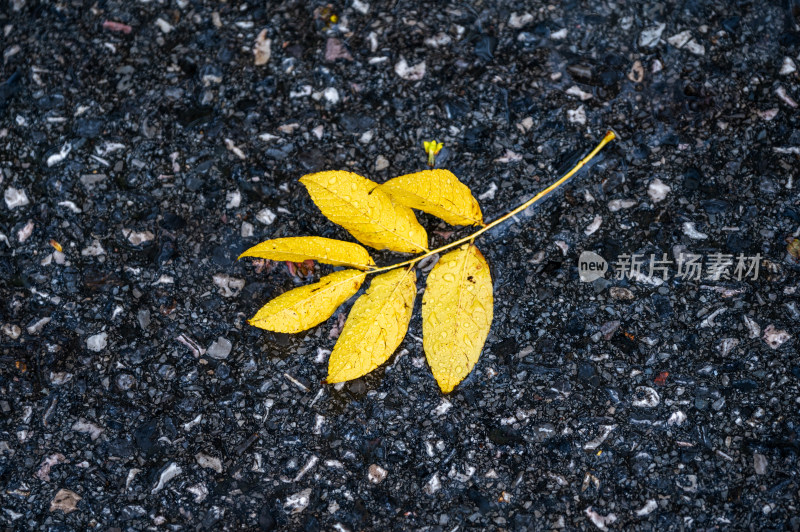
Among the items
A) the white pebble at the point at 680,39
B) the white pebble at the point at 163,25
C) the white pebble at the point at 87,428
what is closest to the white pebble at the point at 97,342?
the white pebble at the point at 87,428

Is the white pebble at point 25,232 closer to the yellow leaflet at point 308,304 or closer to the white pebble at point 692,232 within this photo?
the yellow leaflet at point 308,304

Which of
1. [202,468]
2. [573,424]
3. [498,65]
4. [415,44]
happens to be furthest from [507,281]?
[202,468]

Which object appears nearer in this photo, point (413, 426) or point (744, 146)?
point (413, 426)

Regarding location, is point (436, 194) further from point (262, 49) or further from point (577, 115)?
point (262, 49)

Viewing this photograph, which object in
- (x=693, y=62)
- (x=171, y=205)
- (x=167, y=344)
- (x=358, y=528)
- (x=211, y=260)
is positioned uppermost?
(x=693, y=62)

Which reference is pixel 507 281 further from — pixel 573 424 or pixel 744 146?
pixel 744 146

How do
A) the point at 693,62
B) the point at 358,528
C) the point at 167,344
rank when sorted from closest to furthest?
the point at 358,528, the point at 167,344, the point at 693,62

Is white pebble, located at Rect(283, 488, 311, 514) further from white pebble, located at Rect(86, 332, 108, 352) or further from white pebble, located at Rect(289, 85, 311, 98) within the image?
white pebble, located at Rect(289, 85, 311, 98)
